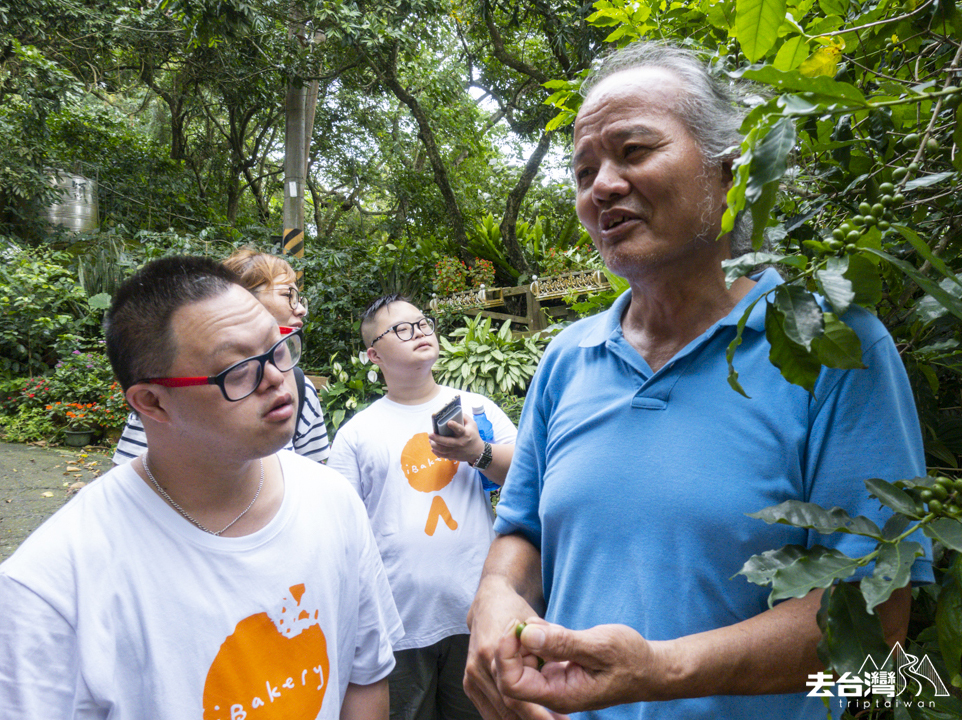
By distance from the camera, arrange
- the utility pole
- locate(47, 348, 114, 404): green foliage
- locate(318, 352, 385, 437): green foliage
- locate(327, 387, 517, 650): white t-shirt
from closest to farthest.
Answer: locate(327, 387, 517, 650): white t-shirt → locate(318, 352, 385, 437): green foliage → locate(47, 348, 114, 404): green foliage → the utility pole

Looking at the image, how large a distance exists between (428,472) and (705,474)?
1635 mm

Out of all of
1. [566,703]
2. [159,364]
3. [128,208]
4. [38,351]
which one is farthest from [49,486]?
[128,208]

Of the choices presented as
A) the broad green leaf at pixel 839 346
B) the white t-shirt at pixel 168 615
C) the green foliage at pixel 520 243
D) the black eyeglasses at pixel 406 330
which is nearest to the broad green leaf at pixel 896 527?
the broad green leaf at pixel 839 346

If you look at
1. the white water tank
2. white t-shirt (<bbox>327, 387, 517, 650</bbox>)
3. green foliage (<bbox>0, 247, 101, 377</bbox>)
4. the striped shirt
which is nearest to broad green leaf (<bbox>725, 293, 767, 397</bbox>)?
white t-shirt (<bbox>327, 387, 517, 650</bbox>)

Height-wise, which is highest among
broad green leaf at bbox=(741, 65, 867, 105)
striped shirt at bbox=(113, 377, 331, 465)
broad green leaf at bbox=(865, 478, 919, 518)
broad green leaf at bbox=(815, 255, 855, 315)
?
broad green leaf at bbox=(741, 65, 867, 105)

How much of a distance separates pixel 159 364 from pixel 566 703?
103 cm

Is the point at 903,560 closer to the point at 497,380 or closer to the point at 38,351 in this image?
the point at 497,380

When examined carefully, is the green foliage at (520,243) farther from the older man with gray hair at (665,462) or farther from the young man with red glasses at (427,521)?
the older man with gray hair at (665,462)

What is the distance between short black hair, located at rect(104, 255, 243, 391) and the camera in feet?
4.45

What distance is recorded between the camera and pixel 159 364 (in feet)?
4.42

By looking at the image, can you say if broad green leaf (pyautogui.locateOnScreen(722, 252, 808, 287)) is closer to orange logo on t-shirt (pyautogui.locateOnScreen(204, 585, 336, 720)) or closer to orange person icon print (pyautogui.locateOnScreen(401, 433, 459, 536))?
orange logo on t-shirt (pyautogui.locateOnScreen(204, 585, 336, 720))

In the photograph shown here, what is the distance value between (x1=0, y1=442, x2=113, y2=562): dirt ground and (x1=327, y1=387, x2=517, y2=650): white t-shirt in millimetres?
3952

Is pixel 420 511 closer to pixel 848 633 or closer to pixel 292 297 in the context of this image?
pixel 292 297

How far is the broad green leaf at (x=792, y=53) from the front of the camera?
109 cm
